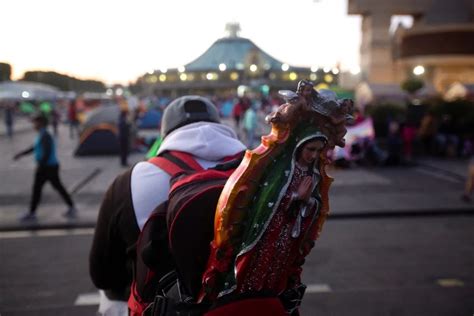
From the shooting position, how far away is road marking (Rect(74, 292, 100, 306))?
457cm

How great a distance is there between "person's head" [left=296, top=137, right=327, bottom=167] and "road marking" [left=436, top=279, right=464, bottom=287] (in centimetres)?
443

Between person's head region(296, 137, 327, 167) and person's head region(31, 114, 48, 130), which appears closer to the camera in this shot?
person's head region(296, 137, 327, 167)

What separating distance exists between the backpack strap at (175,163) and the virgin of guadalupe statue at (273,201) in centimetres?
48

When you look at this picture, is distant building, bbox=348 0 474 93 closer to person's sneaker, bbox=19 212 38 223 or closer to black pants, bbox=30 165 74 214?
black pants, bbox=30 165 74 214

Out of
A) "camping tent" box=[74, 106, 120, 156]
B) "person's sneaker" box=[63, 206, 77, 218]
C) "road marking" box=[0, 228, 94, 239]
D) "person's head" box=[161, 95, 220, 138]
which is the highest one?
"person's head" box=[161, 95, 220, 138]

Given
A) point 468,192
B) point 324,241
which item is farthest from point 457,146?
point 324,241

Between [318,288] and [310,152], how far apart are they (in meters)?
3.94

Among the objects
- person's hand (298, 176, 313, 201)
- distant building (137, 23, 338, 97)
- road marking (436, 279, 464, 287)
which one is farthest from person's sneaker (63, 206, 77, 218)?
distant building (137, 23, 338, 97)

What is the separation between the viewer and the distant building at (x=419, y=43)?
33250 mm

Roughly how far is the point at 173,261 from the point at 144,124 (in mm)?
23678

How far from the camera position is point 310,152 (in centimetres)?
121

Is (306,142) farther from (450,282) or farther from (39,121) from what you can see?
(39,121)

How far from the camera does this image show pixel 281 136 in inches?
46.8

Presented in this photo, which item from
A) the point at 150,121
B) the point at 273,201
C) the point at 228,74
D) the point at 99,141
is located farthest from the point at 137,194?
the point at 228,74
